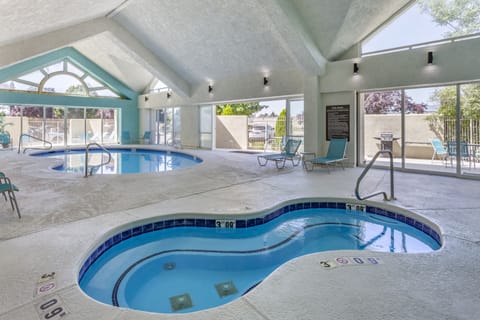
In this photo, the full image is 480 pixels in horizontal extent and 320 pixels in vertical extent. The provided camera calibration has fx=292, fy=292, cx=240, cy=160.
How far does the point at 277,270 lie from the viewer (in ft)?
7.84

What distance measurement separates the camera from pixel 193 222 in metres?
4.05

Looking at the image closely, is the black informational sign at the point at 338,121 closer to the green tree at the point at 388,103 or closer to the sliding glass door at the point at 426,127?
the sliding glass door at the point at 426,127

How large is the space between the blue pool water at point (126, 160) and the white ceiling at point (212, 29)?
3372 millimetres

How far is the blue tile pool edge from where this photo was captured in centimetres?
327

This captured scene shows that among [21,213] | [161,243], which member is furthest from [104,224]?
[21,213]

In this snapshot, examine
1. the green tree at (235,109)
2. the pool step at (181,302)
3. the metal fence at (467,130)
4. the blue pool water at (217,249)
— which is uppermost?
the green tree at (235,109)

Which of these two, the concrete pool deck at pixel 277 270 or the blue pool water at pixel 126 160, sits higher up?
the blue pool water at pixel 126 160

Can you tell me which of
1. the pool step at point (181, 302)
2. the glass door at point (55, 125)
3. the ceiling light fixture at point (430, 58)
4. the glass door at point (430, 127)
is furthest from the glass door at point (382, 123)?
the glass door at point (55, 125)

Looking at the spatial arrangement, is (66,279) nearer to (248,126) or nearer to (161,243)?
(161,243)

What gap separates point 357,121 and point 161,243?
6.61m

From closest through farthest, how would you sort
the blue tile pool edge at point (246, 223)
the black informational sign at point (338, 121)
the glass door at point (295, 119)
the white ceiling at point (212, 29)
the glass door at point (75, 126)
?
the blue tile pool edge at point (246, 223) → the white ceiling at point (212, 29) → the black informational sign at point (338, 121) → the glass door at point (295, 119) → the glass door at point (75, 126)

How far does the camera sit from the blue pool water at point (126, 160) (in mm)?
9246

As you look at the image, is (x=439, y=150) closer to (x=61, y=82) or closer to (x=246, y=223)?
(x=246, y=223)

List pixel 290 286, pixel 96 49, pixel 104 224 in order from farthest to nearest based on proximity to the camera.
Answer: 1. pixel 96 49
2. pixel 104 224
3. pixel 290 286
